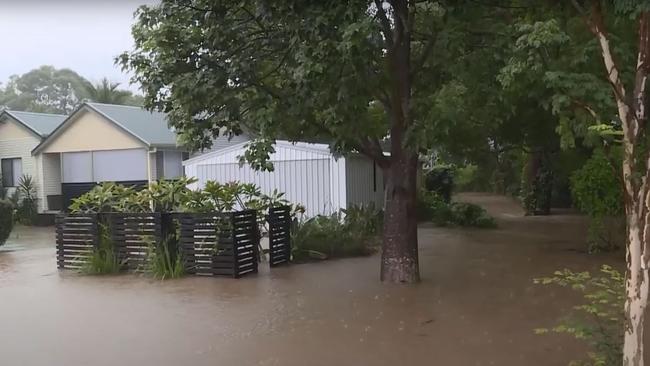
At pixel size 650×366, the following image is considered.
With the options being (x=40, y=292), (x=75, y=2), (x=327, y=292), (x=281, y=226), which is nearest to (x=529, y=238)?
(x=281, y=226)

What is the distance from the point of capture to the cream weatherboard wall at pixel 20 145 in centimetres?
2391

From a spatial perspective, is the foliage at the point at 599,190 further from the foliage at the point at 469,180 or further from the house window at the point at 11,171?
the foliage at the point at 469,180

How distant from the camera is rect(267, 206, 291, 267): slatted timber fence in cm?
1105

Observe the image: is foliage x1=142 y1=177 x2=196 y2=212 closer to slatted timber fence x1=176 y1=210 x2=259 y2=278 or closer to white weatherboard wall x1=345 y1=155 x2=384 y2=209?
slatted timber fence x1=176 y1=210 x2=259 y2=278

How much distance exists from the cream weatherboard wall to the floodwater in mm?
12902

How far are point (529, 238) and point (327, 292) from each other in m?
7.54

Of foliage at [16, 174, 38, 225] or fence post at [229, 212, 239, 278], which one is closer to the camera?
fence post at [229, 212, 239, 278]

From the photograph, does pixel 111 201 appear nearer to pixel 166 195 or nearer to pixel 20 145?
pixel 166 195

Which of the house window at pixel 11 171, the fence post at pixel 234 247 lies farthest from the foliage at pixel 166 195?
the house window at pixel 11 171

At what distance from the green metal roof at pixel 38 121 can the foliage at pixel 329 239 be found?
1507 cm

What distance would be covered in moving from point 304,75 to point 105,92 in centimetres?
3126

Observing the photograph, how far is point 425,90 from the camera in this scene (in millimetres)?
9391

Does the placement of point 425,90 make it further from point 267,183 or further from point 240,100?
point 267,183

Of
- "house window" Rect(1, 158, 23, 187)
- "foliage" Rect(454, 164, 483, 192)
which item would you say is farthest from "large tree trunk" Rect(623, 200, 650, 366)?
"foliage" Rect(454, 164, 483, 192)
